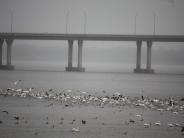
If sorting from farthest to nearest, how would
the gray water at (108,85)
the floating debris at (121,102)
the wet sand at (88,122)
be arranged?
the gray water at (108,85) → the floating debris at (121,102) → the wet sand at (88,122)

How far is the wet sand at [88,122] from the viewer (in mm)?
21500

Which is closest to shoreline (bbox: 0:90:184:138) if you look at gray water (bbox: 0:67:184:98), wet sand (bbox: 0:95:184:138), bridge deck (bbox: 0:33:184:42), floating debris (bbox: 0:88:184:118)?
wet sand (bbox: 0:95:184:138)

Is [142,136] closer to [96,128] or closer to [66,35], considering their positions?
[96,128]

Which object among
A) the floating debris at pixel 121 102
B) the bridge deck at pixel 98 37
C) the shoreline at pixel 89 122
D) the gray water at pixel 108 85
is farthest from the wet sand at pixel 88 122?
the bridge deck at pixel 98 37

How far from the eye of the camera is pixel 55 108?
32.8 m

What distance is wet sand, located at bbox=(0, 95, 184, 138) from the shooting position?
21500 mm

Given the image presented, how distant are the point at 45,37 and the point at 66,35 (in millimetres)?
6329

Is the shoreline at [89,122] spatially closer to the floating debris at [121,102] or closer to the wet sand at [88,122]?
the wet sand at [88,122]

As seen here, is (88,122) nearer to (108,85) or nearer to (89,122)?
(89,122)

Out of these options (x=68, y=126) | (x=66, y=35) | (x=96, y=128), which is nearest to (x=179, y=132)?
(x=96, y=128)

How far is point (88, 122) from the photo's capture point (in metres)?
25.6

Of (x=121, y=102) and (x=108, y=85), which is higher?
(x=121, y=102)

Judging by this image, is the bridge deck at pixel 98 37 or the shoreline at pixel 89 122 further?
the bridge deck at pixel 98 37

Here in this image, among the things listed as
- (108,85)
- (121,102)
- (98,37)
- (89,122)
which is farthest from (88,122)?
(98,37)
